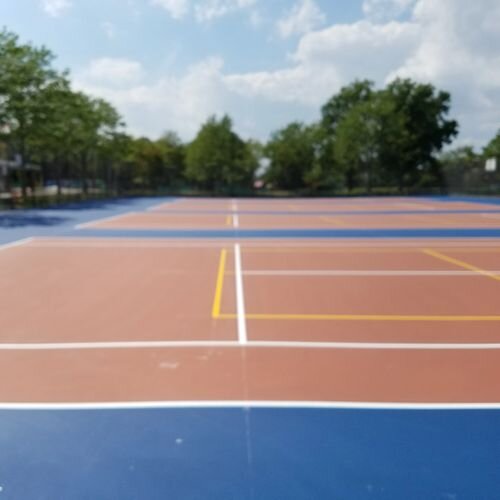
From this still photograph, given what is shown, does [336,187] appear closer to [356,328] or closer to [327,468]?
[356,328]

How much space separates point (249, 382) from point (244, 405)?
1.91 feet

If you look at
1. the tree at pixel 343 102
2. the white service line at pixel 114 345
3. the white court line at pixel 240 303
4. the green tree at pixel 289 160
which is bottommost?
the white court line at pixel 240 303

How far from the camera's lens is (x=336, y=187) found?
67750mm

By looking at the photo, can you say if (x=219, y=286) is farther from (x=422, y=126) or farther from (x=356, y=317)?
(x=422, y=126)

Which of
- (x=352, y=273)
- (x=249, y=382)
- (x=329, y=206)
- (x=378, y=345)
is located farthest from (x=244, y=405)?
(x=329, y=206)

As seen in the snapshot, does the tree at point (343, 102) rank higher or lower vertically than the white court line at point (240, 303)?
higher

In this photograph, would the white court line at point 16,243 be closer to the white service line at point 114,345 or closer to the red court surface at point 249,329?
the red court surface at point 249,329

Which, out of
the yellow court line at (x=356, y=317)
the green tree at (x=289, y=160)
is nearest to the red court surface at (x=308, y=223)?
the yellow court line at (x=356, y=317)

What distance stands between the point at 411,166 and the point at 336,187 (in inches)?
382

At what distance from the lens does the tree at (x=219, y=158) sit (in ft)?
201

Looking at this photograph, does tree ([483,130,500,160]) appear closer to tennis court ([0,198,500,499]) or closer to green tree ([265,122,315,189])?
green tree ([265,122,315,189])

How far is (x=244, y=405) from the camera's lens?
5504 millimetres

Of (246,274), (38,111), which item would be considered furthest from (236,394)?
(38,111)

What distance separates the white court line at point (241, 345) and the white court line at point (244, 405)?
1.79 meters
